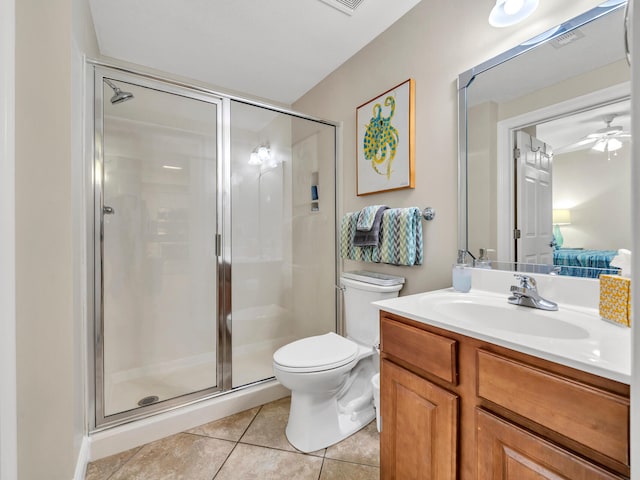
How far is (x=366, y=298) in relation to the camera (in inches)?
67.9

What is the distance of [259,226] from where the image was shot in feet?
7.41

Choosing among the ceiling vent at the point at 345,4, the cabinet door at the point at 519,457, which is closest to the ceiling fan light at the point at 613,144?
the cabinet door at the point at 519,457

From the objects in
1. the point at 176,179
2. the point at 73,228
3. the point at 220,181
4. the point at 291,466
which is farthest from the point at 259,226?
the point at 291,466

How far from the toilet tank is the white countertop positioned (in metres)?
0.38

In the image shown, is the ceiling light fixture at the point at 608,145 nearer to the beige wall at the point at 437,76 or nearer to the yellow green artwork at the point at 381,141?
the beige wall at the point at 437,76

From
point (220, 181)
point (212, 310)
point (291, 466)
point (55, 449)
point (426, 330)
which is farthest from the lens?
point (212, 310)

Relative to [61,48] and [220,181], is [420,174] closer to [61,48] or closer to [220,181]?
[220,181]

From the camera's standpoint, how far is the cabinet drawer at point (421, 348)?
871 mm

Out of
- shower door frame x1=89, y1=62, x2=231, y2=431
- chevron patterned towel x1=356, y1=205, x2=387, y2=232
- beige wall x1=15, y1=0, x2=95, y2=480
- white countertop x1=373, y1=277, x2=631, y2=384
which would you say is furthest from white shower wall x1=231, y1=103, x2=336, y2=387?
white countertop x1=373, y1=277, x2=631, y2=384

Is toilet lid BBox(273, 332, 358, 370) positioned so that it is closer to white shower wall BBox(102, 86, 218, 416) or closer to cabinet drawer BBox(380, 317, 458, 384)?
cabinet drawer BBox(380, 317, 458, 384)

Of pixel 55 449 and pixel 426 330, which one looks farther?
pixel 55 449

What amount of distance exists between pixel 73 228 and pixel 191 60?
1.68 meters

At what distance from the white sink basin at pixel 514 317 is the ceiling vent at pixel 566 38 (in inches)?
38.8

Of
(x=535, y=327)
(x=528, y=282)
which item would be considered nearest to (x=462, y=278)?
(x=528, y=282)
